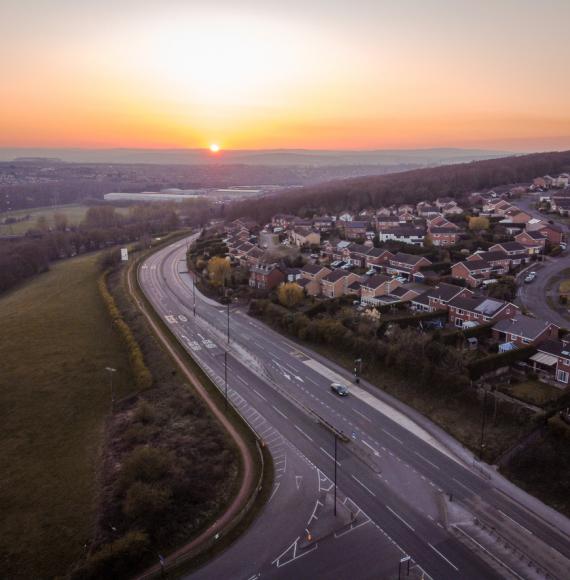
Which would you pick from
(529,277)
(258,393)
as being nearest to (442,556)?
(258,393)

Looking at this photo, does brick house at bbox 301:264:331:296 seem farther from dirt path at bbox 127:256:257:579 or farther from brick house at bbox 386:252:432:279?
dirt path at bbox 127:256:257:579

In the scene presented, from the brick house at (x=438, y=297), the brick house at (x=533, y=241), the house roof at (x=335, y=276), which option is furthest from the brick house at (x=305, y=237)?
the brick house at (x=438, y=297)

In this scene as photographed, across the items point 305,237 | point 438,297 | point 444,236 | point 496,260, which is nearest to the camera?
point 438,297

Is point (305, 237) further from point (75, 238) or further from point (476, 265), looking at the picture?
point (75, 238)

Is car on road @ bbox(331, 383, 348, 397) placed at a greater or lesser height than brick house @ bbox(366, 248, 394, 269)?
lesser

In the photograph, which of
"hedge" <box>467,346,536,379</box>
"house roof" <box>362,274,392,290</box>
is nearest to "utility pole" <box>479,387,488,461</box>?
"hedge" <box>467,346,536,379</box>

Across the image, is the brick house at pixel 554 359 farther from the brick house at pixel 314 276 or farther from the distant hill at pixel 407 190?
the distant hill at pixel 407 190
